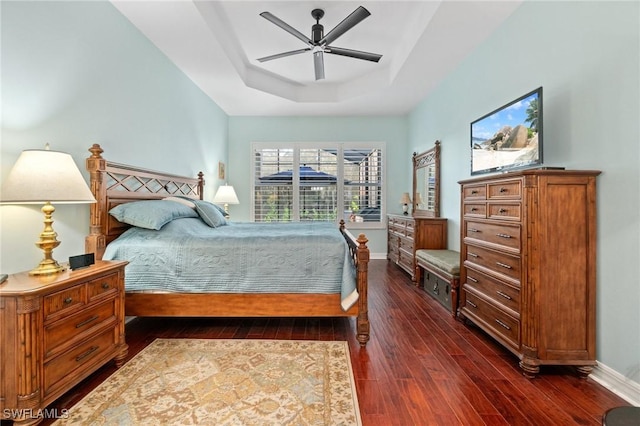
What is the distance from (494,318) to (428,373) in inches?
29.2

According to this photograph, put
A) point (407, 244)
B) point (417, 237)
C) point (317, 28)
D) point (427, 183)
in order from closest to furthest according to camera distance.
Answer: point (317, 28) → point (417, 237) → point (407, 244) → point (427, 183)

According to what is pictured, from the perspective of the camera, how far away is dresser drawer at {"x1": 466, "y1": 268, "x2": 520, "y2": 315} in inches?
79.0

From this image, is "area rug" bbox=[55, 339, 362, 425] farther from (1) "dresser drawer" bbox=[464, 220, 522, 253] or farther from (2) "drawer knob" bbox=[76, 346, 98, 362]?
(1) "dresser drawer" bbox=[464, 220, 522, 253]

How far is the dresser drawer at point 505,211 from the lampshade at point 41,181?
2817 mm

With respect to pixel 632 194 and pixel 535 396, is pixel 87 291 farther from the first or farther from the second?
pixel 632 194

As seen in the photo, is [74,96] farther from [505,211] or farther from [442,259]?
[442,259]

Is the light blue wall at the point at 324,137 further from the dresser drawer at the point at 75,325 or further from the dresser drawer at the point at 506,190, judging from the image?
the dresser drawer at the point at 75,325

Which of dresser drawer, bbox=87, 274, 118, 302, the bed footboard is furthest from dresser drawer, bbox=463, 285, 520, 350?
dresser drawer, bbox=87, 274, 118, 302

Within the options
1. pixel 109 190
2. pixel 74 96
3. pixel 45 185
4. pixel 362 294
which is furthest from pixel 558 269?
pixel 74 96

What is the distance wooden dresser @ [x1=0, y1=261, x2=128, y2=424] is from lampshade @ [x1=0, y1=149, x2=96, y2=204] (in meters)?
0.45

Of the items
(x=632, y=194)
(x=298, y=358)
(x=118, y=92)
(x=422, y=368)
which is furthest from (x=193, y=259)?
(x=632, y=194)

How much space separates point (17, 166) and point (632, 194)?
3.52m

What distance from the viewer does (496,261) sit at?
2.21 meters

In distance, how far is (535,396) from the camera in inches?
67.1
